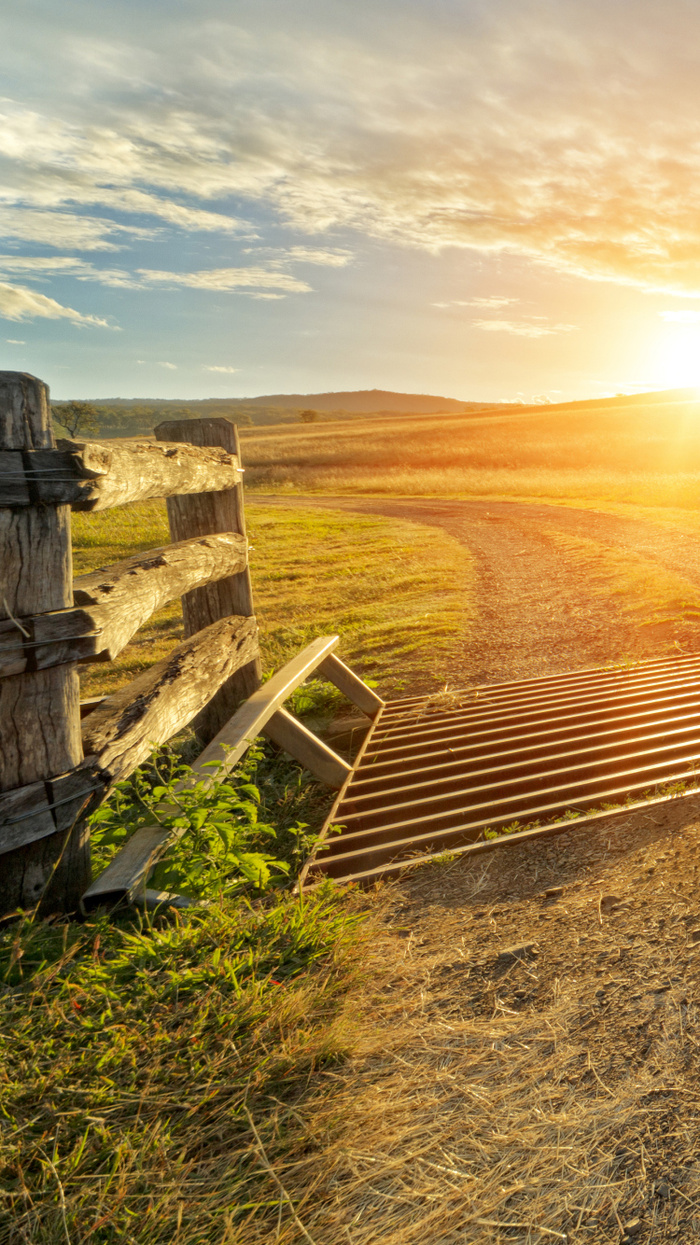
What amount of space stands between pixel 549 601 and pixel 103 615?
7.42m

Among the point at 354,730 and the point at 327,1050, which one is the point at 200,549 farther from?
the point at 327,1050

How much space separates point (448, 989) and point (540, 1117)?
0.63 meters

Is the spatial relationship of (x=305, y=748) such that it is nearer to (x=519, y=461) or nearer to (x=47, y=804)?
(x=47, y=804)

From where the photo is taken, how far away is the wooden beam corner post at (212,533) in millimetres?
4812

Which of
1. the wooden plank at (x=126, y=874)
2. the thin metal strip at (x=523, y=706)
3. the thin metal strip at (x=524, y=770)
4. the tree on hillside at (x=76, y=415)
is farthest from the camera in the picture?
the tree on hillside at (x=76, y=415)

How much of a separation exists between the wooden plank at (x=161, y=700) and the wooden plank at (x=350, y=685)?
2.97 ft

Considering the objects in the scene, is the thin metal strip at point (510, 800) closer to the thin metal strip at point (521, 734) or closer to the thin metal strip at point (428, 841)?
the thin metal strip at point (428, 841)

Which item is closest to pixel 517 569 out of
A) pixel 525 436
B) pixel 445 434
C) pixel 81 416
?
pixel 525 436

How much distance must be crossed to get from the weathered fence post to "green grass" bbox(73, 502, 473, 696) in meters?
4.21

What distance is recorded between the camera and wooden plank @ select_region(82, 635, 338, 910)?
2.73 meters

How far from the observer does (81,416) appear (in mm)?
72812

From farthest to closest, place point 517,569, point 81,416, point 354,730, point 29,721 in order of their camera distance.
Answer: point 81,416 → point 517,569 → point 354,730 → point 29,721

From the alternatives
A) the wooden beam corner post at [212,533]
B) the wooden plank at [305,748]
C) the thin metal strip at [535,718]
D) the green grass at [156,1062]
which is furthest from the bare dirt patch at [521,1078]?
the wooden beam corner post at [212,533]

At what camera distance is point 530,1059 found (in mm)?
2266
